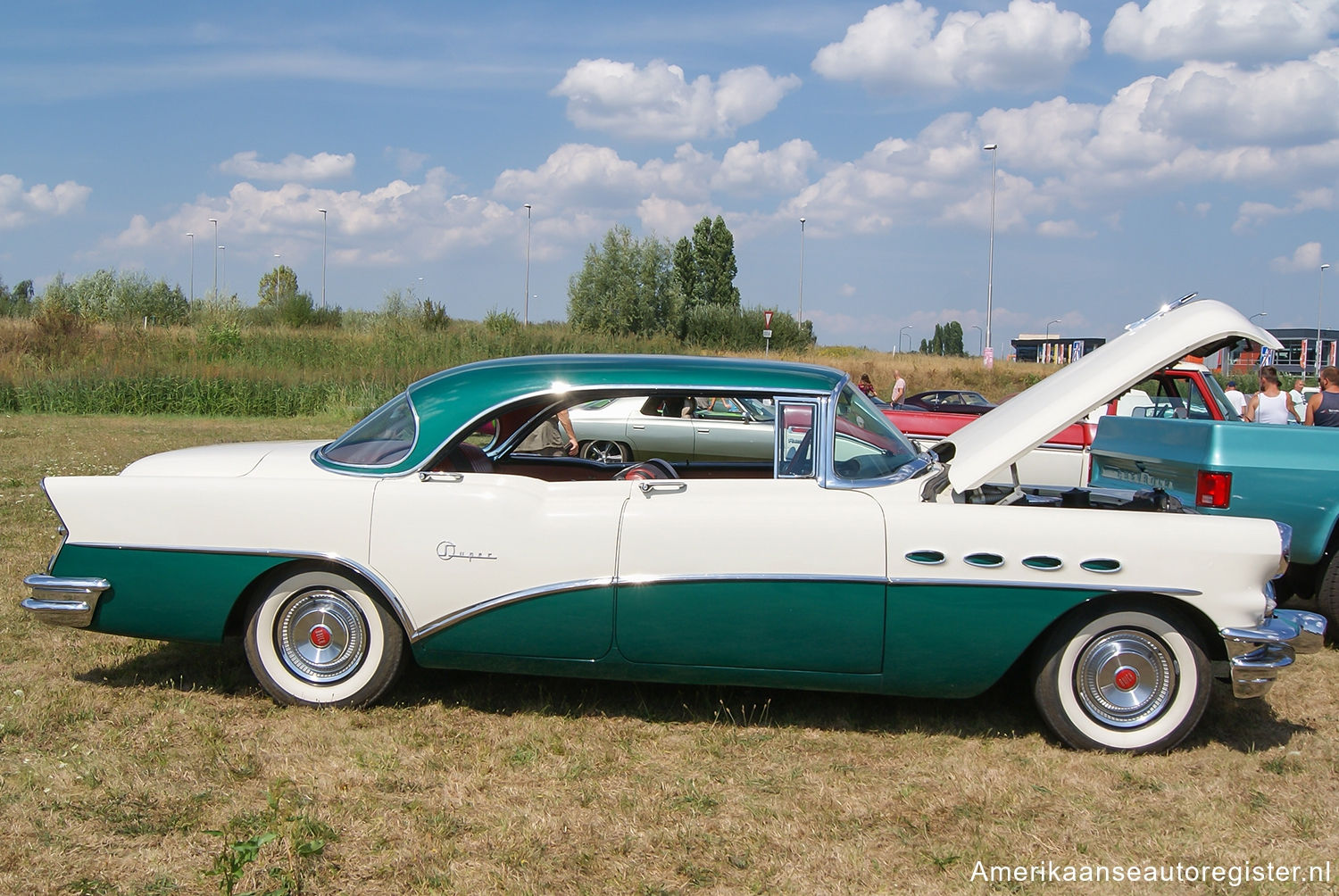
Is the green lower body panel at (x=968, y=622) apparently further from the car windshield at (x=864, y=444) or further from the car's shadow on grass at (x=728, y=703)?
the car windshield at (x=864, y=444)

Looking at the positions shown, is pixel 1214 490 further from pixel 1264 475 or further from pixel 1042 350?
pixel 1042 350

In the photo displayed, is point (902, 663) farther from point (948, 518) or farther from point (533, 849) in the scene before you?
point (533, 849)

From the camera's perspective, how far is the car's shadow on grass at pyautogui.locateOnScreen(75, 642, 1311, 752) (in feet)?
14.3

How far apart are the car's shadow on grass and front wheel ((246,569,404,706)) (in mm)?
155

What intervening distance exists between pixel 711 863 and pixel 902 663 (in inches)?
48.5

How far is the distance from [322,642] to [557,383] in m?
1.48

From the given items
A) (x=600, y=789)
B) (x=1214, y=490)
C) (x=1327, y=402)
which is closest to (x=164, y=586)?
(x=600, y=789)

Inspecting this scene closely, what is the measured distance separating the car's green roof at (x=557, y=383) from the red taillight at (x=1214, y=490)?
2.22 metres

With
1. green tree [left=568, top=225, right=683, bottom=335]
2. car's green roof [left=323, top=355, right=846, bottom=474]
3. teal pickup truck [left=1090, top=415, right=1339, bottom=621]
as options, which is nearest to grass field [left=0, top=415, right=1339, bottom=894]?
teal pickup truck [left=1090, top=415, right=1339, bottom=621]

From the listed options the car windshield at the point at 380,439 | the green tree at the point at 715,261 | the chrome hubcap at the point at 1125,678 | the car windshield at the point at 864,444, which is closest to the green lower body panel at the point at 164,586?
the car windshield at the point at 380,439

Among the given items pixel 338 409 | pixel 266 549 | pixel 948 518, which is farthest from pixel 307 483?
pixel 338 409

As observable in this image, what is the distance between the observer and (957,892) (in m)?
3.00

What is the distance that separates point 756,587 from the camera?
396 cm

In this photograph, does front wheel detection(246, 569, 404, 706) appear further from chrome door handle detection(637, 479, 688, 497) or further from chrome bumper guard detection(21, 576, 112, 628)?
chrome door handle detection(637, 479, 688, 497)
